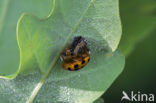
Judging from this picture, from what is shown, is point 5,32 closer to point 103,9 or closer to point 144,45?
point 103,9

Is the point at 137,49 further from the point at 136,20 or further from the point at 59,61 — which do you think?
the point at 59,61

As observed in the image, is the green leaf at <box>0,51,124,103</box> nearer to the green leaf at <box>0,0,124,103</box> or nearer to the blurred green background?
the green leaf at <box>0,0,124,103</box>

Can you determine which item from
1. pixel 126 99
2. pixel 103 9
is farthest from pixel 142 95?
pixel 103 9

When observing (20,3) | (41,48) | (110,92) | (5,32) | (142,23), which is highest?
(41,48)

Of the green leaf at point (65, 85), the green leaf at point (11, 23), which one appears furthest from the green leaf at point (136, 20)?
the green leaf at point (65, 85)

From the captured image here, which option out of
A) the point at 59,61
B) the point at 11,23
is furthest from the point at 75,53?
the point at 11,23

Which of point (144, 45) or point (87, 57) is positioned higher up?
point (87, 57)
